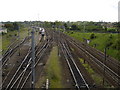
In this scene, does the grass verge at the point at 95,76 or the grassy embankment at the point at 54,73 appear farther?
the grass verge at the point at 95,76

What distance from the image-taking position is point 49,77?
2097cm

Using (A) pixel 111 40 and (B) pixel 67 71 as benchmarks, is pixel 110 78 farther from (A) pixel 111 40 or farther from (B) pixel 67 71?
(A) pixel 111 40

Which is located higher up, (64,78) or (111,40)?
(111,40)

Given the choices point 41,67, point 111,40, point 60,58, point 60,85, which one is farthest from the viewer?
point 111,40

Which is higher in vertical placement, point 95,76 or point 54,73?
point 54,73

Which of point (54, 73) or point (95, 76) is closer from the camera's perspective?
point (95, 76)

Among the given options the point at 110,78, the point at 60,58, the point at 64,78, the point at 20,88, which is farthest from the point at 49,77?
the point at 60,58

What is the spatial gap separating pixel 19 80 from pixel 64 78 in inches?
189

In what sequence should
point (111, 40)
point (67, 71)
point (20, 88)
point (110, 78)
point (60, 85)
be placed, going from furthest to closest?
1. point (111, 40)
2. point (67, 71)
3. point (110, 78)
4. point (60, 85)
5. point (20, 88)

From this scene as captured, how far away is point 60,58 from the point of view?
3103 cm

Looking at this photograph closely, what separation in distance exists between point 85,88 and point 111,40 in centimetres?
2728

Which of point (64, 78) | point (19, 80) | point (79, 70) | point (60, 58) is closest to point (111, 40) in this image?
point (60, 58)

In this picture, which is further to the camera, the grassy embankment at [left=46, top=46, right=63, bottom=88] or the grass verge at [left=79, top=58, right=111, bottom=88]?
the grass verge at [left=79, top=58, right=111, bottom=88]

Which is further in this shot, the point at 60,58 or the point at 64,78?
the point at 60,58
